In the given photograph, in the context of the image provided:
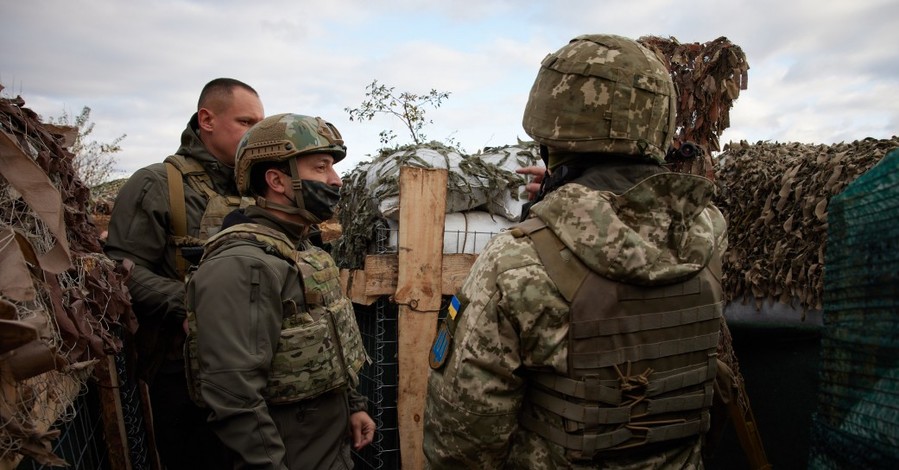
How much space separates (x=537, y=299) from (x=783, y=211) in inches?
172

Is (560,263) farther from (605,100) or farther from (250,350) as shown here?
(250,350)

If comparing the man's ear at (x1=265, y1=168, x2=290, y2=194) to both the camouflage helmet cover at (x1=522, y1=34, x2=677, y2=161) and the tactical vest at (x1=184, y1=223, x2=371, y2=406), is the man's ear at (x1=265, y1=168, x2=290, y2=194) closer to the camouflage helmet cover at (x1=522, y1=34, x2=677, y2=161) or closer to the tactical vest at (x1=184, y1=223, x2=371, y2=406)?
the tactical vest at (x1=184, y1=223, x2=371, y2=406)

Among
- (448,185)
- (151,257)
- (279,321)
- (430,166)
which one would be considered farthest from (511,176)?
(279,321)

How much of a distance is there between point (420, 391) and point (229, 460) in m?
1.60

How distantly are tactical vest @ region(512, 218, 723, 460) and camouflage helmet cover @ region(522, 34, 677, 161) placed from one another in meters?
0.33

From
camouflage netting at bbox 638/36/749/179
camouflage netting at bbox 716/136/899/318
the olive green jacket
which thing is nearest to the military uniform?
the olive green jacket

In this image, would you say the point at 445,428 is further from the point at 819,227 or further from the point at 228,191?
the point at 819,227

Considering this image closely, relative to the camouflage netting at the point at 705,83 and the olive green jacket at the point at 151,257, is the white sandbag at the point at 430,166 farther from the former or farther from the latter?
the camouflage netting at the point at 705,83

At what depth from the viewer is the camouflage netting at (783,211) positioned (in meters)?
4.62

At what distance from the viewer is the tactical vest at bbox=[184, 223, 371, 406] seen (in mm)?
2254

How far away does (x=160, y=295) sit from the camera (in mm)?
2994

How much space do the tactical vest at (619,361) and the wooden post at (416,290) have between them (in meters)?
1.90

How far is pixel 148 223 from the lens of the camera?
3.15 meters

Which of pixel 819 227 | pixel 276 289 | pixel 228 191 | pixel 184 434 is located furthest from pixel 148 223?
pixel 819 227
